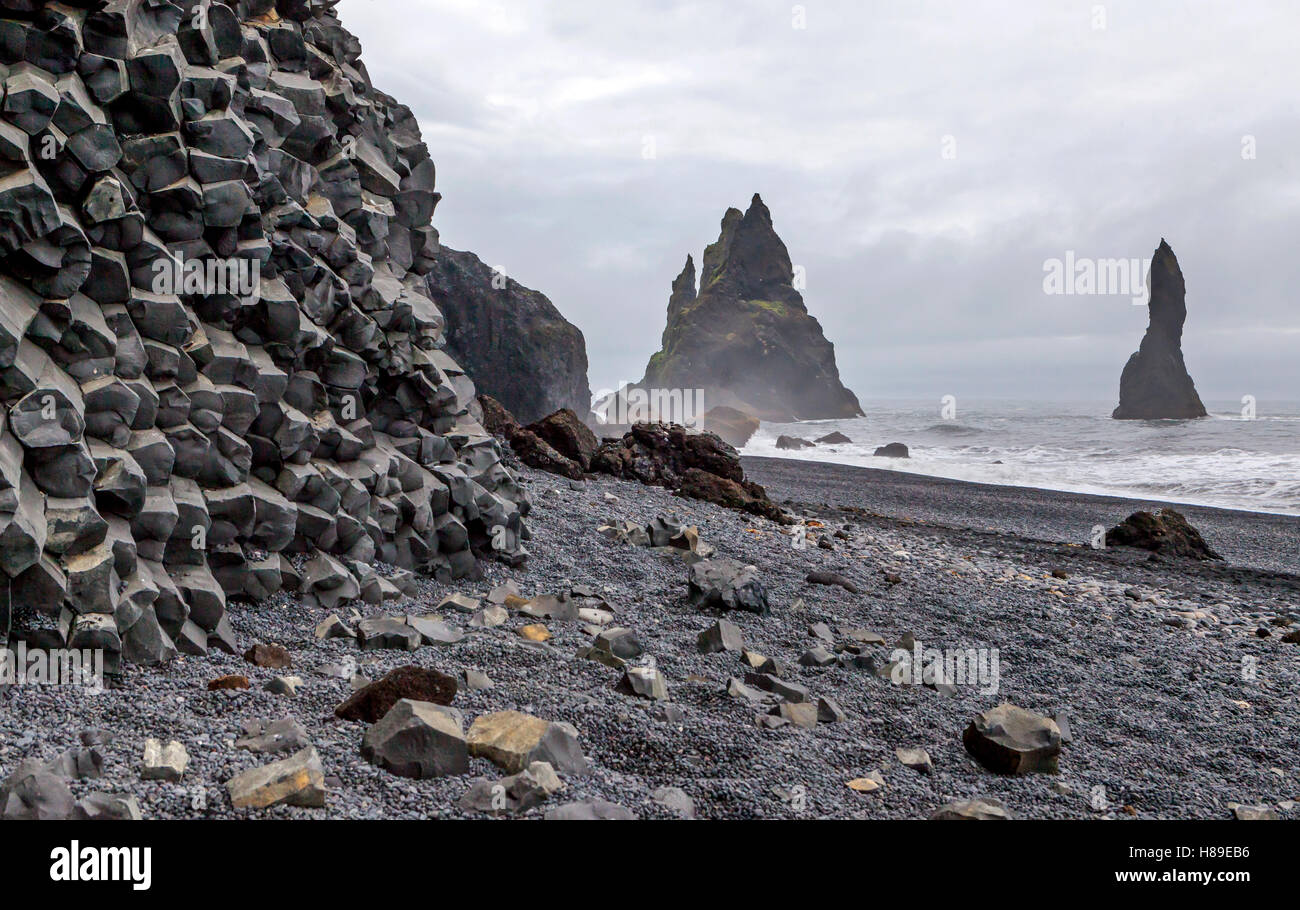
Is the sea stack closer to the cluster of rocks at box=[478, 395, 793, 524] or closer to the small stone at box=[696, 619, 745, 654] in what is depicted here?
the cluster of rocks at box=[478, 395, 793, 524]

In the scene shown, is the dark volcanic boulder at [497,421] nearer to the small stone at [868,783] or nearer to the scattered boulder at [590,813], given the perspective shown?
the small stone at [868,783]

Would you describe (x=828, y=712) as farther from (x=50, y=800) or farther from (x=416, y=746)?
(x=50, y=800)

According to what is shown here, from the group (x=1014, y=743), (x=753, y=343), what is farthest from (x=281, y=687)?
(x=753, y=343)

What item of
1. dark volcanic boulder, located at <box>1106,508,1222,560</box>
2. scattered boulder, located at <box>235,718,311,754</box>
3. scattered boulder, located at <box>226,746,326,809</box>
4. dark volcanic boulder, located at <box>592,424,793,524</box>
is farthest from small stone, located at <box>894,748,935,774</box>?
dark volcanic boulder, located at <box>1106,508,1222,560</box>

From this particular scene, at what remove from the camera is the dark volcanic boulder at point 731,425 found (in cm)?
5699

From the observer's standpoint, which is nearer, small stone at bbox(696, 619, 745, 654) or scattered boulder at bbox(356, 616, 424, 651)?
scattered boulder at bbox(356, 616, 424, 651)

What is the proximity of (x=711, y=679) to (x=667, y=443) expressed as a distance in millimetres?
11072

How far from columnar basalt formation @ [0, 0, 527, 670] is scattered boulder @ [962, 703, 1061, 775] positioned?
5.26 m

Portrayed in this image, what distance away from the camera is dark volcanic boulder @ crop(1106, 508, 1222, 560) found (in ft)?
50.1

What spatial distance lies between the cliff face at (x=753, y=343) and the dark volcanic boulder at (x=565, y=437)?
3682 inches
